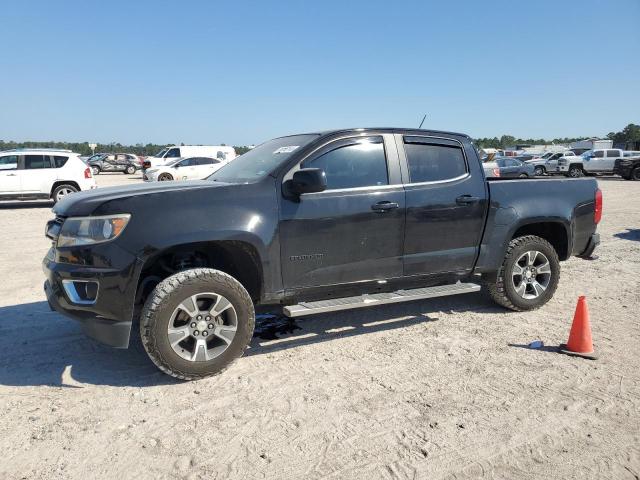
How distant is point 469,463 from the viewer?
8.64ft

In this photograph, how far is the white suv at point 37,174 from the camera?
1428 cm

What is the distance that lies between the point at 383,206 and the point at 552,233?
245 centimetres

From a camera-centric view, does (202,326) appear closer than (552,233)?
Yes

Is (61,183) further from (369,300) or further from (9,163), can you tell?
(369,300)

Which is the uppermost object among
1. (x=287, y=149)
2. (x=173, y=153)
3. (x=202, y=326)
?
(x=173, y=153)

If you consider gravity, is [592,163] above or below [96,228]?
above

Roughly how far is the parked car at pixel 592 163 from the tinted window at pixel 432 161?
27.7 m

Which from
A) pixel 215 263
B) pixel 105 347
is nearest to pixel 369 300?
pixel 215 263

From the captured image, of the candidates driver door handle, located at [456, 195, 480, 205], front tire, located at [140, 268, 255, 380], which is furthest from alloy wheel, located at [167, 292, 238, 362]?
driver door handle, located at [456, 195, 480, 205]

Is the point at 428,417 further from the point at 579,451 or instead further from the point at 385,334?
the point at 385,334

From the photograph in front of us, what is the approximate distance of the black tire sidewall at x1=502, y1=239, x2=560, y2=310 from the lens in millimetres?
5020

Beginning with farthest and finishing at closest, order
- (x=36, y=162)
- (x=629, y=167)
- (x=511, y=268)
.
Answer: (x=629, y=167) → (x=36, y=162) → (x=511, y=268)

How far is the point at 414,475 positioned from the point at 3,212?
15224 millimetres

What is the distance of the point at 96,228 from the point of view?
3422 mm
